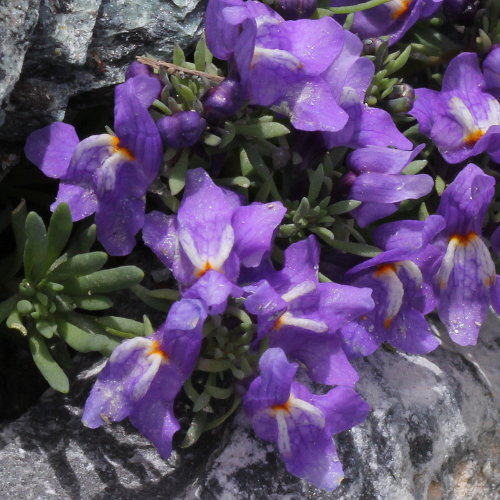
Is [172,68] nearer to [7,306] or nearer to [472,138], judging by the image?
[7,306]

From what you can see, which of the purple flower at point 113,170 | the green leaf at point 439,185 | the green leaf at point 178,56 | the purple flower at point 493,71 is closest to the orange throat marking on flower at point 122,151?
the purple flower at point 113,170

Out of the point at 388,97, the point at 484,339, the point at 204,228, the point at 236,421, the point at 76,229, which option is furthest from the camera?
the point at 484,339

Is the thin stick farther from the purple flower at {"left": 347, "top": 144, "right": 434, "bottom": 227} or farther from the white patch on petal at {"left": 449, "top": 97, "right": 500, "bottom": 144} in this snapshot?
the white patch on petal at {"left": 449, "top": 97, "right": 500, "bottom": 144}

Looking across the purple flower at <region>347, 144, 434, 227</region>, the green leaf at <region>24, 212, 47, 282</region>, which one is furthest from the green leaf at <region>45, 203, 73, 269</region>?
the purple flower at <region>347, 144, 434, 227</region>

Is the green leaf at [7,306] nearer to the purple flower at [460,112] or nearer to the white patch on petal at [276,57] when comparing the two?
the white patch on petal at [276,57]

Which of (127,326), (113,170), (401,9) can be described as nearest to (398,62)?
(401,9)

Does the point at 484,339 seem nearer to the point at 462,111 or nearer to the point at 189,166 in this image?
the point at 462,111

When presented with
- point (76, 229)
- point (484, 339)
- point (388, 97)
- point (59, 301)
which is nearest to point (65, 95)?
point (76, 229)
